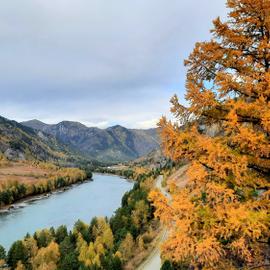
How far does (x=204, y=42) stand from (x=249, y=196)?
5535mm

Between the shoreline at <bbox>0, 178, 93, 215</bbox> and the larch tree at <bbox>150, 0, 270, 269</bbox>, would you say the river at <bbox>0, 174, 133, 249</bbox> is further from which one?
the larch tree at <bbox>150, 0, 270, 269</bbox>

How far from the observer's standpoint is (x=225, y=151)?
9.90 meters

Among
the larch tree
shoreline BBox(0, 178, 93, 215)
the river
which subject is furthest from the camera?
shoreline BBox(0, 178, 93, 215)

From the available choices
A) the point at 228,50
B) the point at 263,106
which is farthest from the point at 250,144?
the point at 228,50

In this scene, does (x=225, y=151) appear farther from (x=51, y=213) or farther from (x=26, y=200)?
(x=26, y=200)

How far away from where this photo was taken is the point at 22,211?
125 meters

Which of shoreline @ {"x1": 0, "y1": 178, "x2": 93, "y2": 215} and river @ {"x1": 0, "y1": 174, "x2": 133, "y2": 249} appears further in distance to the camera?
shoreline @ {"x1": 0, "y1": 178, "x2": 93, "y2": 215}

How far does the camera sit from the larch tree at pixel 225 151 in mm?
9594

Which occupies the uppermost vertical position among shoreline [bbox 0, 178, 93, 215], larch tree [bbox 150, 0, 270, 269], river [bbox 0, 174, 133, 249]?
larch tree [bbox 150, 0, 270, 269]

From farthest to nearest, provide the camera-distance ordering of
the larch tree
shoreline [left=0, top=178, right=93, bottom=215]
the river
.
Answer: shoreline [left=0, top=178, right=93, bottom=215] < the river < the larch tree

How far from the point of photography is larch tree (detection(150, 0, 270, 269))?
9594 millimetres

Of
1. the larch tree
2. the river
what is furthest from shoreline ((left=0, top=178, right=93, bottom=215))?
the larch tree

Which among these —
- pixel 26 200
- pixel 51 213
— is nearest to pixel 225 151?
pixel 51 213

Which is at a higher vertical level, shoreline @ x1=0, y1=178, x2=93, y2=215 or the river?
shoreline @ x1=0, y1=178, x2=93, y2=215
